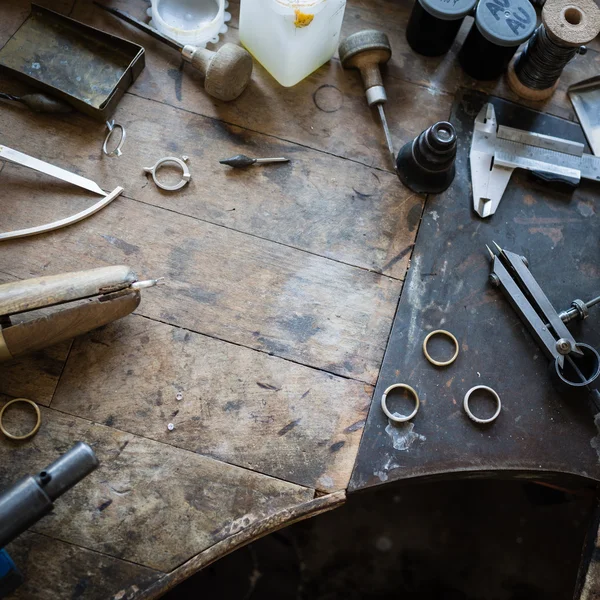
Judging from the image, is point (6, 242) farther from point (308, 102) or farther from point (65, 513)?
point (308, 102)

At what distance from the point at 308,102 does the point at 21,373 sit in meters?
0.92

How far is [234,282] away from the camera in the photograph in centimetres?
146

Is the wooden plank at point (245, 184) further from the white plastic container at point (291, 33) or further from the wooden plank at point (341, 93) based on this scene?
the white plastic container at point (291, 33)

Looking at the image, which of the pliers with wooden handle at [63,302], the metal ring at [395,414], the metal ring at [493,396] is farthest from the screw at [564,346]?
the pliers with wooden handle at [63,302]

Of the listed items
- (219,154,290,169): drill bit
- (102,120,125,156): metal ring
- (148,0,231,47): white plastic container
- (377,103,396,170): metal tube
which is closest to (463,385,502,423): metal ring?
(377,103,396,170): metal tube

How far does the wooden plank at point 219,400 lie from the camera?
4.38 feet

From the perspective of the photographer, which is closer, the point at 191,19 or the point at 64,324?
the point at 64,324

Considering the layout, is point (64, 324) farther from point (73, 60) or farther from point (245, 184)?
point (73, 60)

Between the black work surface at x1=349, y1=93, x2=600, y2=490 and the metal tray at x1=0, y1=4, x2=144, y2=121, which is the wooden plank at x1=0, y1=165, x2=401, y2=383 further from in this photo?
the metal tray at x1=0, y1=4, x2=144, y2=121

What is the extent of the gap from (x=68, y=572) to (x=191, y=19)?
130 centimetres

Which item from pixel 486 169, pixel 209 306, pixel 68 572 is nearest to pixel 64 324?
pixel 209 306

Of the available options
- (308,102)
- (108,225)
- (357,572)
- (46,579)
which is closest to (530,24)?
(308,102)

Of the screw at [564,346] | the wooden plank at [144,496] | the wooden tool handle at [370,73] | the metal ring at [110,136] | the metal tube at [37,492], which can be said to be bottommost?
the wooden plank at [144,496]

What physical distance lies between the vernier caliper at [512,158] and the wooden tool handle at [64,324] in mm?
843
